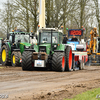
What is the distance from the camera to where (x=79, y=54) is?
1931 cm

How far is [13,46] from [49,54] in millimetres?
5808

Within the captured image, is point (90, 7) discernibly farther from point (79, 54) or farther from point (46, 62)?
point (46, 62)

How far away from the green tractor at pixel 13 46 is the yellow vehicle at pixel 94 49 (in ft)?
24.8

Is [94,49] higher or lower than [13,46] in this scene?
lower

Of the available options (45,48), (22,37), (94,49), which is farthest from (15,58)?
(94,49)

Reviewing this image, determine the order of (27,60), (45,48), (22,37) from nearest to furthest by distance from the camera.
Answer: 1. (27,60)
2. (45,48)
3. (22,37)

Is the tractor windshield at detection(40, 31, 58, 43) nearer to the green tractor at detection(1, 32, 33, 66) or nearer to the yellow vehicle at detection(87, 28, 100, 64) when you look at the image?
the green tractor at detection(1, 32, 33, 66)

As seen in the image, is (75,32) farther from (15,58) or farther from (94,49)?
(15,58)

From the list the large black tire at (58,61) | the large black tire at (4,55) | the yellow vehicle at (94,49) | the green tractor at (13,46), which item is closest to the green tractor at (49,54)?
the large black tire at (58,61)

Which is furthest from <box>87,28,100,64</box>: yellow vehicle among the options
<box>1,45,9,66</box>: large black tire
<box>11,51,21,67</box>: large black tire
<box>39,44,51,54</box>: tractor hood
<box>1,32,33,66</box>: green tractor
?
<box>39,44,51,54</box>: tractor hood

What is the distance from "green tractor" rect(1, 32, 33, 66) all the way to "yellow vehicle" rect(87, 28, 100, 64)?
24.8ft

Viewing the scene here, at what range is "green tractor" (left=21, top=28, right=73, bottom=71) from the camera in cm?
1512

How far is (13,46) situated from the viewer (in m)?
21.1

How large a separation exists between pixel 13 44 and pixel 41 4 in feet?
27.7
